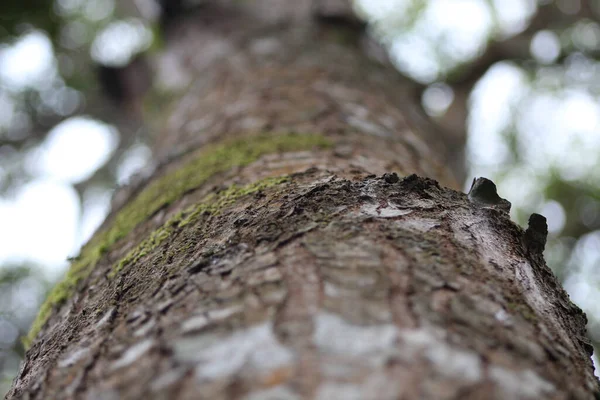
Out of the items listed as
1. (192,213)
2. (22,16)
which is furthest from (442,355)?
(22,16)

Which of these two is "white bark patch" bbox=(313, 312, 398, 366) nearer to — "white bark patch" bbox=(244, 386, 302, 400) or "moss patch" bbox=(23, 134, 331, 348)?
"white bark patch" bbox=(244, 386, 302, 400)

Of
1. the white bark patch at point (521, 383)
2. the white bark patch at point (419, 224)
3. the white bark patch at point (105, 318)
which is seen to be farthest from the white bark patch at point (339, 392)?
the white bark patch at point (105, 318)

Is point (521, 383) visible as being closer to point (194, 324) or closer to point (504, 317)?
point (504, 317)

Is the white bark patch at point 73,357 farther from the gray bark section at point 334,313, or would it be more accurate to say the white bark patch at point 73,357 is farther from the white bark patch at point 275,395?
the white bark patch at point 275,395

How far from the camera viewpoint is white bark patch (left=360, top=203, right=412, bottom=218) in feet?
3.27

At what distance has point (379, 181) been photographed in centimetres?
111

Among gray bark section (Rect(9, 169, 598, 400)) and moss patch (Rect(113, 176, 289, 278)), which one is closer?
gray bark section (Rect(9, 169, 598, 400))

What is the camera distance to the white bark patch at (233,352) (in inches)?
26.7

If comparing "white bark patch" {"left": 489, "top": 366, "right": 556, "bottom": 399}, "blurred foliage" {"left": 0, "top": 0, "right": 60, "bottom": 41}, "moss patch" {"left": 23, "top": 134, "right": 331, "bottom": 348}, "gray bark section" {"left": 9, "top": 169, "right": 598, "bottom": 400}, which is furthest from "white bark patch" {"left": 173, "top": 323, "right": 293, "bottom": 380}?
"blurred foliage" {"left": 0, "top": 0, "right": 60, "bottom": 41}

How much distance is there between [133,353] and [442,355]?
47 centimetres

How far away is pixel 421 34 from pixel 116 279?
231 inches

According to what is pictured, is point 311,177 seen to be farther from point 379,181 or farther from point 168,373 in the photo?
point 168,373

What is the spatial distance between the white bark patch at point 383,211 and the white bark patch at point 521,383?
15.1 inches

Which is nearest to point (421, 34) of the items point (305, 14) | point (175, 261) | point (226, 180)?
point (305, 14)
